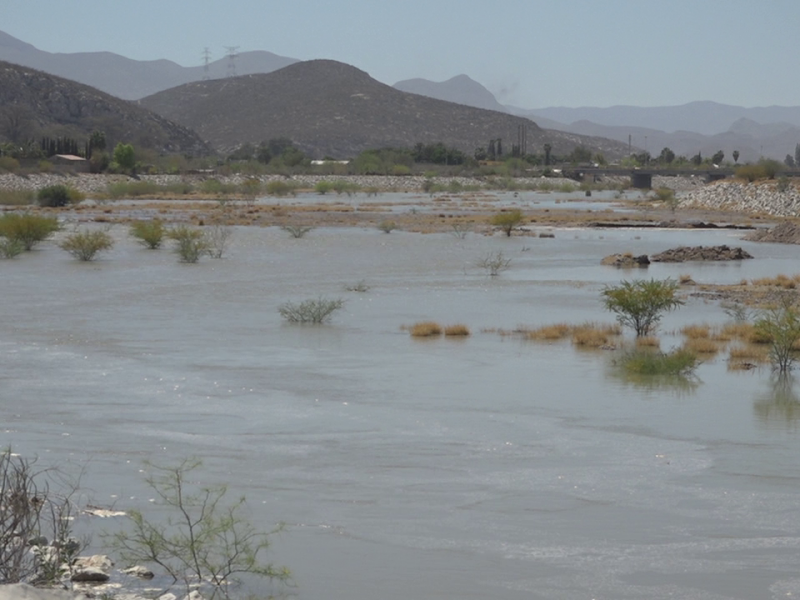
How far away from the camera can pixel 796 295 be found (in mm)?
26188

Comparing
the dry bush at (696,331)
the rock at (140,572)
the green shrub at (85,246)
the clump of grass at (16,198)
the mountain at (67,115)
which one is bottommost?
the dry bush at (696,331)

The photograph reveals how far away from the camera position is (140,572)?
7695 mm

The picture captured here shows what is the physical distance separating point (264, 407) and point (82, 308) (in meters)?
10.8

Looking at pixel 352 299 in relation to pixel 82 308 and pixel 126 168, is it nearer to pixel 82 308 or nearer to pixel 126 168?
pixel 82 308

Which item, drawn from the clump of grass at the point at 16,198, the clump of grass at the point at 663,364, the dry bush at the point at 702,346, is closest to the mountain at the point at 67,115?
the clump of grass at the point at 16,198

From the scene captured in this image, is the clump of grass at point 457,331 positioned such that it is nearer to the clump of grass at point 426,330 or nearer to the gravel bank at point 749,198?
the clump of grass at point 426,330

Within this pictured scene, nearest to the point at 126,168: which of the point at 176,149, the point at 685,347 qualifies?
the point at 176,149

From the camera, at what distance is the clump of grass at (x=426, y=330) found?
1997 centimetres

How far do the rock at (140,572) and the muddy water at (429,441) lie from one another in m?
0.91

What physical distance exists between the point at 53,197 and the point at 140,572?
67.1m

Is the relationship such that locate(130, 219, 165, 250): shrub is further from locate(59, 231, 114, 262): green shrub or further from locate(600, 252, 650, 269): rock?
locate(600, 252, 650, 269): rock

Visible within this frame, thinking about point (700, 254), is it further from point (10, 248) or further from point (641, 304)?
point (10, 248)

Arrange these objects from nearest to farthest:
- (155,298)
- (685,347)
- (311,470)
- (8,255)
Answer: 1. (311,470)
2. (685,347)
3. (155,298)
4. (8,255)

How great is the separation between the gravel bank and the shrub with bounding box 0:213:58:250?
42.6m
